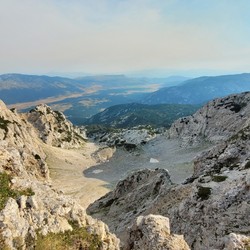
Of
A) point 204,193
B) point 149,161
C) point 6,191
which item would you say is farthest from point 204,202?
point 149,161

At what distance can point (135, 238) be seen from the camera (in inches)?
1027

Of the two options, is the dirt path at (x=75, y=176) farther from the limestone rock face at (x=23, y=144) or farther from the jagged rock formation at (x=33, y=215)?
the jagged rock formation at (x=33, y=215)

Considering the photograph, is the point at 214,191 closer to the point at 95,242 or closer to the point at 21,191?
the point at 95,242

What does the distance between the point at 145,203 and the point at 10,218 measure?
30.8 meters

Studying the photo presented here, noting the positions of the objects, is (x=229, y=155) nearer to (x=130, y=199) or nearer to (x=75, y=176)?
(x=130, y=199)

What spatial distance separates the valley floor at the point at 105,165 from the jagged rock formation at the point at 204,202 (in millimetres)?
35358

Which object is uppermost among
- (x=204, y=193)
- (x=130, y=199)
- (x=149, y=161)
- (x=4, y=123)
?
(x=204, y=193)

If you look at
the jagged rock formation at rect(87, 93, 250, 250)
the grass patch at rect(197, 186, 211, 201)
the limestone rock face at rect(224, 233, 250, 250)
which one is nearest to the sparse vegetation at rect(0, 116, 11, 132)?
the jagged rock formation at rect(87, 93, 250, 250)

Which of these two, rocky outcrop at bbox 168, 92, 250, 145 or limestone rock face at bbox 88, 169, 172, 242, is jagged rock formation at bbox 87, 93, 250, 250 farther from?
rocky outcrop at bbox 168, 92, 250, 145

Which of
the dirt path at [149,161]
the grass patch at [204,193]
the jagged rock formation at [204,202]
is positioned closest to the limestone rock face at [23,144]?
the dirt path at [149,161]

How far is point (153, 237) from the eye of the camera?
24.7 m

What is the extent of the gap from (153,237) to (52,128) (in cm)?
15783

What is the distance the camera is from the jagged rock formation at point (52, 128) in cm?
16688

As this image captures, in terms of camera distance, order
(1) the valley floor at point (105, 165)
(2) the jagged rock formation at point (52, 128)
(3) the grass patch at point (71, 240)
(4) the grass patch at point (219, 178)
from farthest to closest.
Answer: (2) the jagged rock formation at point (52, 128) → (1) the valley floor at point (105, 165) → (4) the grass patch at point (219, 178) → (3) the grass patch at point (71, 240)
